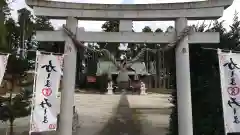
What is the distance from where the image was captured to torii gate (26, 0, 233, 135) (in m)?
6.25

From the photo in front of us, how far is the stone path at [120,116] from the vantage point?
33.8 feet

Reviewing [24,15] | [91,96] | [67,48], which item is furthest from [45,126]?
[24,15]

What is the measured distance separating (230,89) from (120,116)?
6310 mm

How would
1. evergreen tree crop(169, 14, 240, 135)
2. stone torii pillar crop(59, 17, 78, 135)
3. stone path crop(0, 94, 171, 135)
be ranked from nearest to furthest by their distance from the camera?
1. stone torii pillar crop(59, 17, 78, 135)
2. evergreen tree crop(169, 14, 240, 135)
3. stone path crop(0, 94, 171, 135)

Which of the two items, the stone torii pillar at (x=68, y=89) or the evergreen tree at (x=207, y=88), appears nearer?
the stone torii pillar at (x=68, y=89)

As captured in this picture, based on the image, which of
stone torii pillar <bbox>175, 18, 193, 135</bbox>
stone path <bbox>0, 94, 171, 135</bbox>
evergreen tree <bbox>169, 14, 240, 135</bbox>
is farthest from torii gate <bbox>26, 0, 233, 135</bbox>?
stone path <bbox>0, 94, 171, 135</bbox>

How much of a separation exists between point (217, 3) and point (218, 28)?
192 cm

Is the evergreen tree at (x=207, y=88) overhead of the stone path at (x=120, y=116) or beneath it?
overhead

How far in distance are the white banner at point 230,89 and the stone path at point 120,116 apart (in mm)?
4391

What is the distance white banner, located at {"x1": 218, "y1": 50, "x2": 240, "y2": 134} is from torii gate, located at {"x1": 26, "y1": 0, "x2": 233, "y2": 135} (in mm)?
654

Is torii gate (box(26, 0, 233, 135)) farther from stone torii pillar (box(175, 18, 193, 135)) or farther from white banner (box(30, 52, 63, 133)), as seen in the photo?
white banner (box(30, 52, 63, 133))

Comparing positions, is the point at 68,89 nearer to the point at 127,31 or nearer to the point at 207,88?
the point at 127,31

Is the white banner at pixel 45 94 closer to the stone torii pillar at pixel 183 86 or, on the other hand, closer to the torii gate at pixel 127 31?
the torii gate at pixel 127 31

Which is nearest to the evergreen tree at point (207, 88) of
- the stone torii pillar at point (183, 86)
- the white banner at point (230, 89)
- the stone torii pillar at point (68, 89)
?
the stone torii pillar at point (183, 86)
